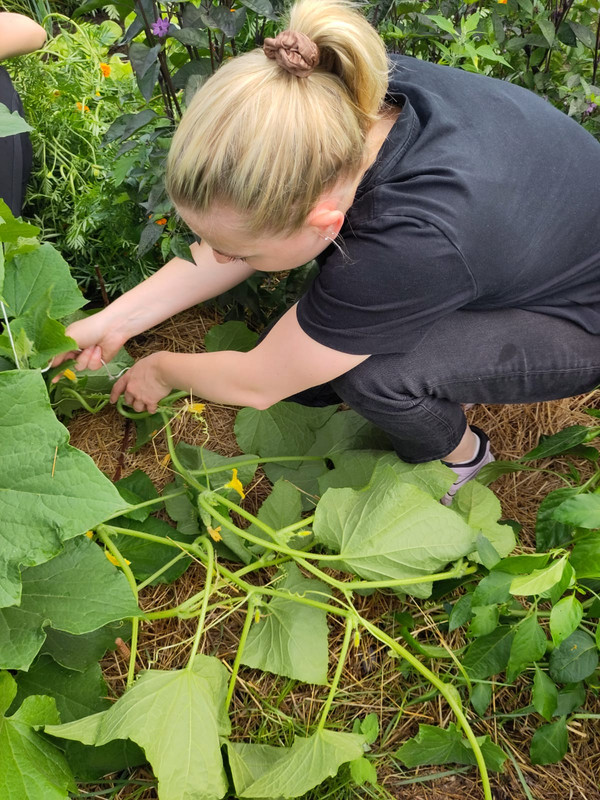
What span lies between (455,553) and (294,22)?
35.0 inches

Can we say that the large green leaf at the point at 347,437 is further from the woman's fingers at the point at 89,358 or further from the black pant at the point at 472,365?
the woman's fingers at the point at 89,358

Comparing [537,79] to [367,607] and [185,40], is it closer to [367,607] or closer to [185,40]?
[185,40]

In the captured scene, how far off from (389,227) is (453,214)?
101 mm

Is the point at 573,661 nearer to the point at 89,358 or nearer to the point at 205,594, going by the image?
the point at 205,594

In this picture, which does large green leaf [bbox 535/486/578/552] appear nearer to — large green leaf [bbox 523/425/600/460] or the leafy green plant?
large green leaf [bbox 523/425/600/460]

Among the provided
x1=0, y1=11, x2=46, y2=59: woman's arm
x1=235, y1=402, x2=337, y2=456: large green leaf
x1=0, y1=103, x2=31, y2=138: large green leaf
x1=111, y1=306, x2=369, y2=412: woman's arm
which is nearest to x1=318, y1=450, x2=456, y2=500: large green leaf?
x1=235, y1=402, x2=337, y2=456: large green leaf

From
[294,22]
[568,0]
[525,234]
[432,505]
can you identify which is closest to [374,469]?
[432,505]

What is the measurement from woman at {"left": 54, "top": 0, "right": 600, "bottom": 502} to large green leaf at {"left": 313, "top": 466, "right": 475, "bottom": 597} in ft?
0.66

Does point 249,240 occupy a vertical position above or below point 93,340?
above

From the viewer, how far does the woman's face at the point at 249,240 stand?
1.15 meters

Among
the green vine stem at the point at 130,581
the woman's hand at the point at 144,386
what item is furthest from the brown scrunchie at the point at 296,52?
the green vine stem at the point at 130,581

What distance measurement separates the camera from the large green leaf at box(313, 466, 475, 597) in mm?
1276

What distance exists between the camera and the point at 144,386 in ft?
5.08

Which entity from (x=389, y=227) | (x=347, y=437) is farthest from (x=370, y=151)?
(x=347, y=437)
